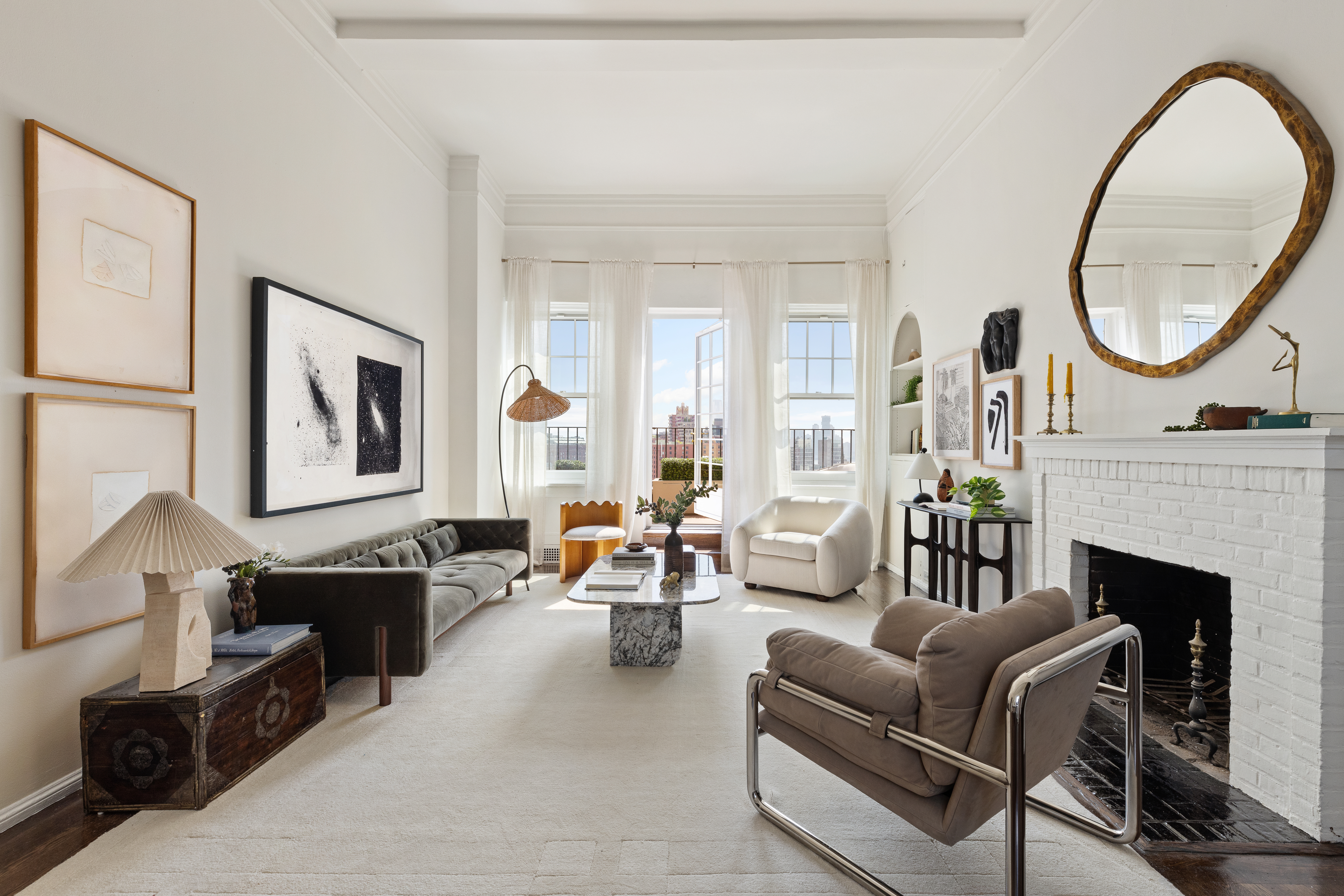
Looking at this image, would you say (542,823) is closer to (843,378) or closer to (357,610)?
(357,610)

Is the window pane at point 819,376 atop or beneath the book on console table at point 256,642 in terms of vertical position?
atop

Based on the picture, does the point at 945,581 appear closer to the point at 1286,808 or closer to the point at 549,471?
the point at 1286,808

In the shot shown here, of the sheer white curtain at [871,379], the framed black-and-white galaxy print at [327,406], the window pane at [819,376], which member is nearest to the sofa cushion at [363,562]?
the framed black-and-white galaxy print at [327,406]

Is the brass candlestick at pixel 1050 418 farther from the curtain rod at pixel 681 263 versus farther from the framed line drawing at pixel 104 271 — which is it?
the framed line drawing at pixel 104 271

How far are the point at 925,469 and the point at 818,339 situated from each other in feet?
7.35

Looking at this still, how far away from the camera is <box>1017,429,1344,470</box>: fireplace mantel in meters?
1.86

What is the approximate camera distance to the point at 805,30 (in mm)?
3766

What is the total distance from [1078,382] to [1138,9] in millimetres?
1683

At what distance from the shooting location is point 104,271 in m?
2.25

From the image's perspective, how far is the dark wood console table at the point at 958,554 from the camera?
3.72 meters

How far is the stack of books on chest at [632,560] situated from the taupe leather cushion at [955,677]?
2.49 metres

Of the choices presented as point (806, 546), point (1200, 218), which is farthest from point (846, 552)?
point (1200, 218)

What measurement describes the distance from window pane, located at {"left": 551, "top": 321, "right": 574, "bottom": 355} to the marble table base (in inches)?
145

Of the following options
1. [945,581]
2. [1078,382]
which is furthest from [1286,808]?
[945,581]
